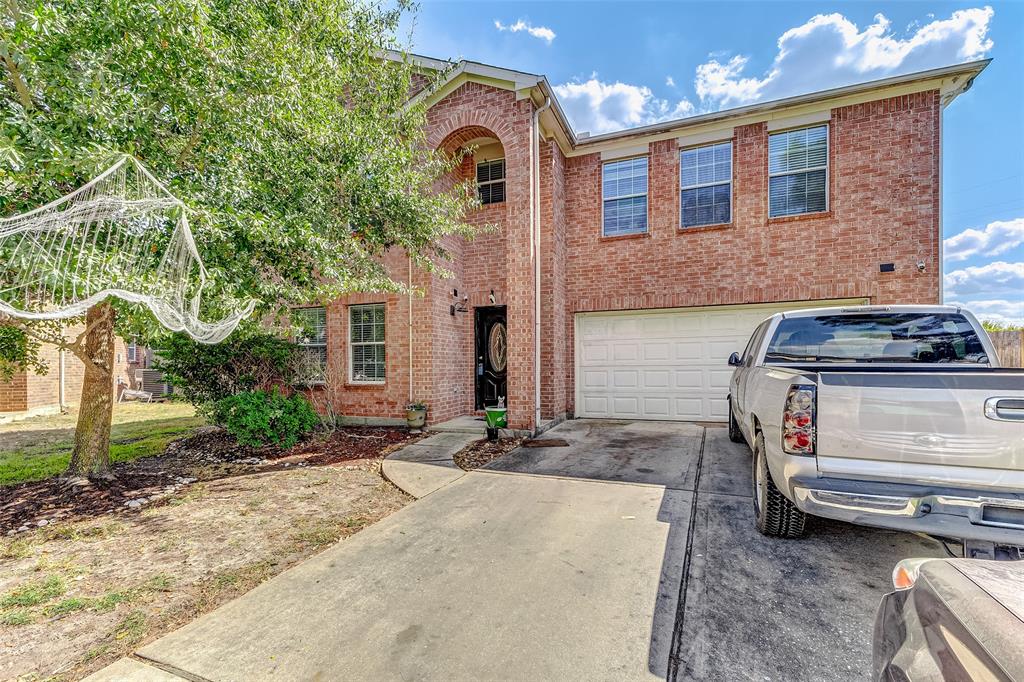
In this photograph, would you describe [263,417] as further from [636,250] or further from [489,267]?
[636,250]

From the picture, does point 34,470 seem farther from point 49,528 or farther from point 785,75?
point 785,75

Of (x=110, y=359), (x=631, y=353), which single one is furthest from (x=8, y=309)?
(x=631, y=353)

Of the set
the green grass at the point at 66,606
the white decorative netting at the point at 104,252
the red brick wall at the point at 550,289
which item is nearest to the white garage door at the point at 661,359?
the red brick wall at the point at 550,289

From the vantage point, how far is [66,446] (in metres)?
7.20

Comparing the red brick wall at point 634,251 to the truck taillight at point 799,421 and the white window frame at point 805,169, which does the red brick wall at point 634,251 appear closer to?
the white window frame at point 805,169

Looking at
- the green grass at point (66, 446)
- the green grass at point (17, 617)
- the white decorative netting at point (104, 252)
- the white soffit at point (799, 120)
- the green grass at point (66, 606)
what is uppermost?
the white soffit at point (799, 120)

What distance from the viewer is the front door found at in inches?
358

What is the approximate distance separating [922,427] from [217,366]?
8392 millimetres

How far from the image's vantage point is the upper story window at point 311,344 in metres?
7.04

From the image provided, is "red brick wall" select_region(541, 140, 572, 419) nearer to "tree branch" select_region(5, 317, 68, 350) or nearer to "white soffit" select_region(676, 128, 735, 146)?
"white soffit" select_region(676, 128, 735, 146)

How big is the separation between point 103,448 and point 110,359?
1074mm

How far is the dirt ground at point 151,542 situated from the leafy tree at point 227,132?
1122 mm

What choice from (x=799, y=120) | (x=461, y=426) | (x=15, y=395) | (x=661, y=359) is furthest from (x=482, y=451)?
(x=15, y=395)

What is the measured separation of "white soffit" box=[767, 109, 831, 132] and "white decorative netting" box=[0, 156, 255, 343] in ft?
30.6
